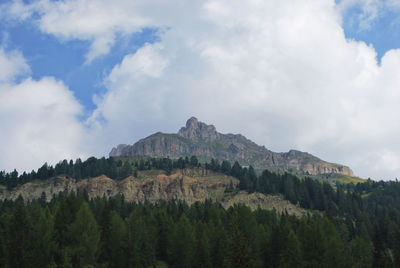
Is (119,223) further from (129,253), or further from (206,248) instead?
(206,248)

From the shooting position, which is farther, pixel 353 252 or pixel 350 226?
pixel 350 226

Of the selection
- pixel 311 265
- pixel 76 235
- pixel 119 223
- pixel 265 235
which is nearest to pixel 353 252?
pixel 265 235

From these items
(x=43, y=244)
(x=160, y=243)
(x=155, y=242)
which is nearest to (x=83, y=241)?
(x=43, y=244)

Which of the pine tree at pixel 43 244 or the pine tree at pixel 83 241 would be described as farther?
the pine tree at pixel 43 244

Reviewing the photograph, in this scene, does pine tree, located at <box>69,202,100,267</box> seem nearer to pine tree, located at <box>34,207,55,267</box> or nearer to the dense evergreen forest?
the dense evergreen forest

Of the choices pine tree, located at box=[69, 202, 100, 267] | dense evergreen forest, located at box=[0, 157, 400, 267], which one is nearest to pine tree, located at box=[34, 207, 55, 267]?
dense evergreen forest, located at box=[0, 157, 400, 267]

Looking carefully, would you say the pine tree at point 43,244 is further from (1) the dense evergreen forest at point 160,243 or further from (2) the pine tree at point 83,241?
(2) the pine tree at point 83,241

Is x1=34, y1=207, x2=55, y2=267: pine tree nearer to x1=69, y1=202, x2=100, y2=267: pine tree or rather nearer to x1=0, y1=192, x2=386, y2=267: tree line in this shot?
x1=0, y1=192, x2=386, y2=267: tree line

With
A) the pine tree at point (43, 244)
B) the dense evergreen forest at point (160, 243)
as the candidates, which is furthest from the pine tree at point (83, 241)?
the pine tree at point (43, 244)

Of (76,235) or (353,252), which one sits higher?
(76,235)

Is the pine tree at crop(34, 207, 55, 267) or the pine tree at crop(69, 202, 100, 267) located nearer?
the pine tree at crop(69, 202, 100, 267)

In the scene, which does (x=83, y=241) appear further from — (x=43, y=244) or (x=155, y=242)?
(x=155, y=242)

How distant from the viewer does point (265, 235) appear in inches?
3942

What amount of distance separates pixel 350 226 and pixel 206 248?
102742 mm
